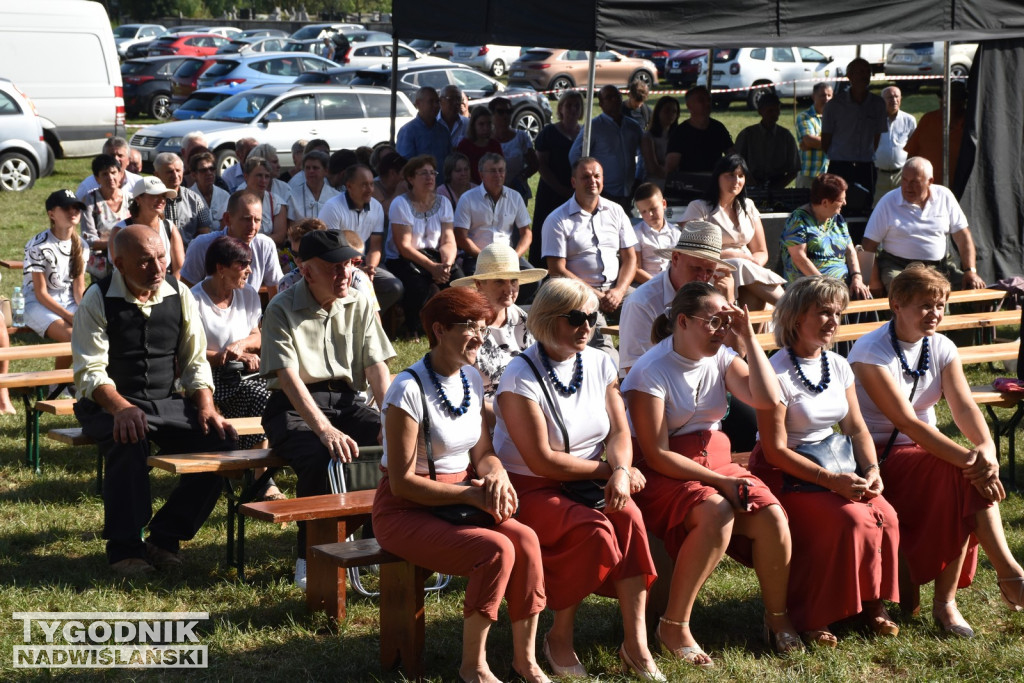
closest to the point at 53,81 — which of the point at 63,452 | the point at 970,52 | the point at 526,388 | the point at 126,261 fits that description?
the point at 63,452

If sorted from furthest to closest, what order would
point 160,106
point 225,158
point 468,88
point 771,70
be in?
point 771,70 < point 160,106 < point 468,88 < point 225,158

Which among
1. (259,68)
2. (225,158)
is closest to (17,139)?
(225,158)

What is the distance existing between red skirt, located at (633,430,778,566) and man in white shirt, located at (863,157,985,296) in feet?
16.4

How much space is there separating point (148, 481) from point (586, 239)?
4078 millimetres

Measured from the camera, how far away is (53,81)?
1858 cm

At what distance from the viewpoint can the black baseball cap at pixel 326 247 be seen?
5.19 m

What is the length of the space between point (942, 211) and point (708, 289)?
5.27 metres

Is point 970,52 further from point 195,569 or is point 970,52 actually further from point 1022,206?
point 195,569

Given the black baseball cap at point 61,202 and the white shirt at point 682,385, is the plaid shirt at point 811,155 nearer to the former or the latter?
the black baseball cap at point 61,202

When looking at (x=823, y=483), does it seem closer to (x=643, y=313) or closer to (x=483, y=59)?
(x=643, y=313)

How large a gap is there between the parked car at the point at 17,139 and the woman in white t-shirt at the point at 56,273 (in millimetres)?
9803

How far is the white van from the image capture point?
1844 centimetres

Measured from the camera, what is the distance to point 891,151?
12.9m

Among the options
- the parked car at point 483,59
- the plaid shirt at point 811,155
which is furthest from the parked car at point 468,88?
the parked car at point 483,59
